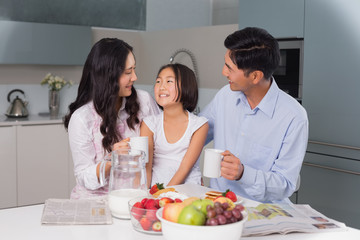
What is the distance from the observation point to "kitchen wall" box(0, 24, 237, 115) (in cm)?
417

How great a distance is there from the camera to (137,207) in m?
1.42

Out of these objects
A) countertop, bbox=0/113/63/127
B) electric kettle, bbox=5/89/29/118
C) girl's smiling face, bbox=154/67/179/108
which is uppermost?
girl's smiling face, bbox=154/67/179/108

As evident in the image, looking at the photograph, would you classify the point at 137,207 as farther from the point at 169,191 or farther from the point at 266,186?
the point at 266,186

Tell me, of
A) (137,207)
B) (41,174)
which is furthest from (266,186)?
(41,174)

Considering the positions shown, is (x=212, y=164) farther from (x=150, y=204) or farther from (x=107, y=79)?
(x=107, y=79)

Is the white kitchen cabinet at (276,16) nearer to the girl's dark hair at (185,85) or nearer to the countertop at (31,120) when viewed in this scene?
the girl's dark hair at (185,85)

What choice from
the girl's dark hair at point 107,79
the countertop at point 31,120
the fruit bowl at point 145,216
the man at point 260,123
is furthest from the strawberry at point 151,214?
the countertop at point 31,120

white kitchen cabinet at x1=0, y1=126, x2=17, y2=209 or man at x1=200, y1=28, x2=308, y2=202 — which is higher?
man at x1=200, y1=28, x2=308, y2=202

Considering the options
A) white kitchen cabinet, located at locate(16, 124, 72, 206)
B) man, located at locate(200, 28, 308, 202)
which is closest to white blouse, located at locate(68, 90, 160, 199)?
man, located at locate(200, 28, 308, 202)

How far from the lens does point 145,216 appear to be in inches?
55.8

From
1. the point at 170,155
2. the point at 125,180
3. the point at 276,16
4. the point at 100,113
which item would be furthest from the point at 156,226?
the point at 276,16

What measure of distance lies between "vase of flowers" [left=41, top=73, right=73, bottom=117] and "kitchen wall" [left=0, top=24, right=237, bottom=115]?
125 mm

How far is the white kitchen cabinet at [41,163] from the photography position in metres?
4.22

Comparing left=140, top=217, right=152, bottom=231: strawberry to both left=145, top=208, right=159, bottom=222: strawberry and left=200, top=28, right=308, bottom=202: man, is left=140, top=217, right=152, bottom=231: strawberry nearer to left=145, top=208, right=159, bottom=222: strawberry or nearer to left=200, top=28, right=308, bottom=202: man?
left=145, top=208, right=159, bottom=222: strawberry
